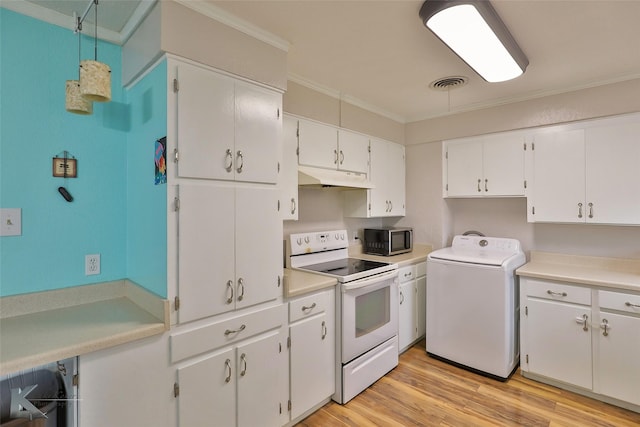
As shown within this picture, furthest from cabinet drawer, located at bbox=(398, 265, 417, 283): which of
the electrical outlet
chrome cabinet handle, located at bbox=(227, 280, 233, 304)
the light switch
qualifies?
the light switch

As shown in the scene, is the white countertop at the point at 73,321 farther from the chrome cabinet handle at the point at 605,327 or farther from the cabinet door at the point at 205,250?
the chrome cabinet handle at the point at 605,327

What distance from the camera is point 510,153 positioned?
3080 mm

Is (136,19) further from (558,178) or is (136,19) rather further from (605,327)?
(605,327)

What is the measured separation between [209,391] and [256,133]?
1.42 m

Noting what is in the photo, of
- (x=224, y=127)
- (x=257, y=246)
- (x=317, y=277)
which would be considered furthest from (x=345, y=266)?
(x=224, y=127)

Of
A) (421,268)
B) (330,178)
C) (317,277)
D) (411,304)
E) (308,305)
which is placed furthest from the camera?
(421,268)

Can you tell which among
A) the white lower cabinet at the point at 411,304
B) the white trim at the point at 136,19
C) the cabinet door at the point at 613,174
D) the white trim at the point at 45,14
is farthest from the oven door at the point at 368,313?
the white trim at the point at 45,14

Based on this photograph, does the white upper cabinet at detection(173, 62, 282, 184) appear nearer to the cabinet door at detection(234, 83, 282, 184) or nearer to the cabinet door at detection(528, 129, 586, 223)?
the cabinet door at detection(234, 83, 282, 184)

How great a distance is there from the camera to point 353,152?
3078 mm

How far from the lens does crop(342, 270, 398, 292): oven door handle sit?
234 centimetres

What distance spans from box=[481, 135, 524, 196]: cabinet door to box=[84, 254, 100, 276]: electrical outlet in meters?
3.28

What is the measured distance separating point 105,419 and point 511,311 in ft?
9.43

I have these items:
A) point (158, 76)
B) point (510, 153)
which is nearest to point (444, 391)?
point (510, 153)

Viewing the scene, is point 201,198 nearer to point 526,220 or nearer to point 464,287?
point 464,287
